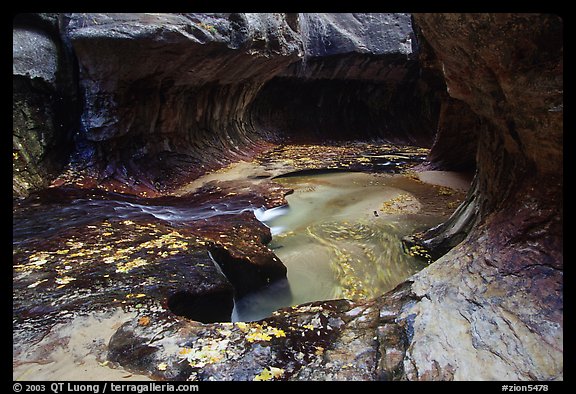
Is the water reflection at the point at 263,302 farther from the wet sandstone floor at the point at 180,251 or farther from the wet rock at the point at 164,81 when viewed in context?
the wet rock at the point at 164,81

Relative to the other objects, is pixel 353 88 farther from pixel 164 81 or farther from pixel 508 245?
pixel 508 245

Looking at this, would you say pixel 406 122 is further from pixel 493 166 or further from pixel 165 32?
pixel 493 166

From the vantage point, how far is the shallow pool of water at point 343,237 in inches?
214

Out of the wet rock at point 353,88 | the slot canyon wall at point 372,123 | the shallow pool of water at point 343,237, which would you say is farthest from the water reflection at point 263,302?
the wet rock at point 353,88

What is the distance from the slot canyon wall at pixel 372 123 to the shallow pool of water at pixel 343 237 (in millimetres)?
889

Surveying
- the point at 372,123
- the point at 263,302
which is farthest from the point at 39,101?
the point at 372,123

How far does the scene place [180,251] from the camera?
17.8 ft

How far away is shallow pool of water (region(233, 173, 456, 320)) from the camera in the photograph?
5434 millimetres

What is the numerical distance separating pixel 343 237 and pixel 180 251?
9.46ft

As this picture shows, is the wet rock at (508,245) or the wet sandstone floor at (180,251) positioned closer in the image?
the wet rock at (508,245)

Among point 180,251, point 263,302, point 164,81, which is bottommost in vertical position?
point 263,302

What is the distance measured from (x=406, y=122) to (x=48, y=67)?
54.9 ft

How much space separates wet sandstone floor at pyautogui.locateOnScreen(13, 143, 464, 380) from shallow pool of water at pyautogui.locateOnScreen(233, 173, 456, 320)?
0.02m

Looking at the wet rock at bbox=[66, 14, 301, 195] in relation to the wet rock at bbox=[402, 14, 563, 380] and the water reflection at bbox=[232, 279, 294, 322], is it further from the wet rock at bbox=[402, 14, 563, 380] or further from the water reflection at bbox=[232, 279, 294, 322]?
the wet rock at bbox=[402, 14, 563, 380]
